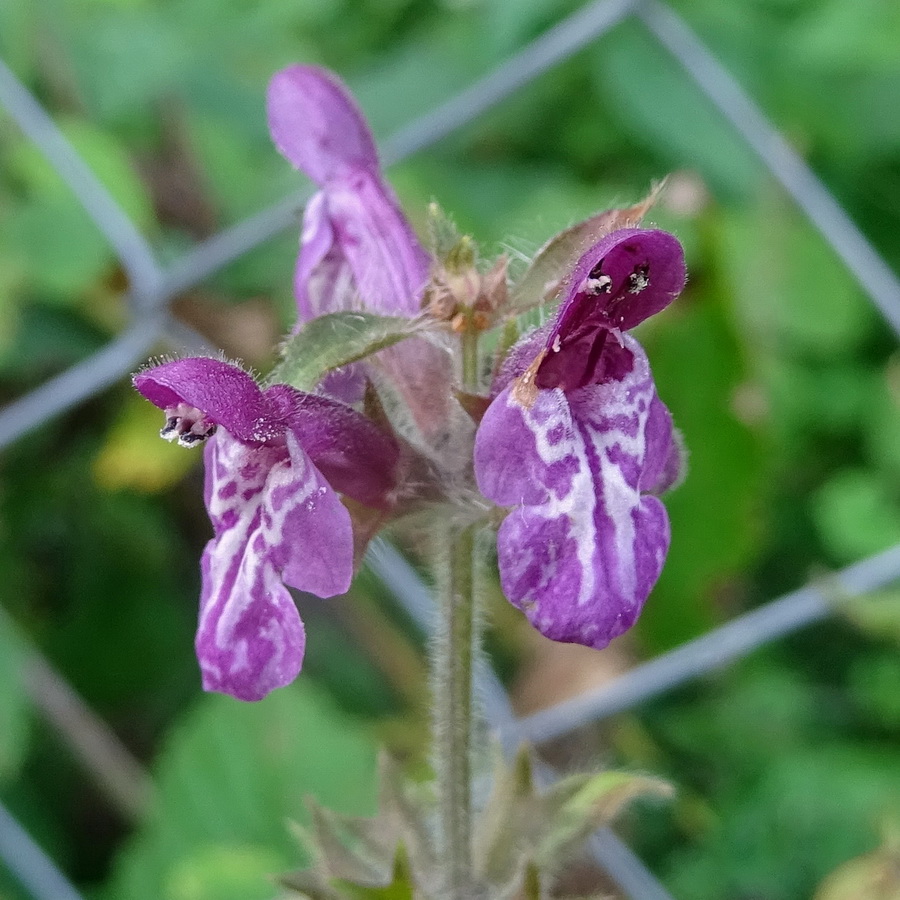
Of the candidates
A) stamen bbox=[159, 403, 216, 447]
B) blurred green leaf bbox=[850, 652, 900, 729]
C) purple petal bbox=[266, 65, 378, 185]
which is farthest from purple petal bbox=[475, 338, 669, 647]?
blurred green leaf bbox=[850, 652, 900, 729]

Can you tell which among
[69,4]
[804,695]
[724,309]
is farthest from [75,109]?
[804,695]

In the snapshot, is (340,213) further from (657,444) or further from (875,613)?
(875,613)

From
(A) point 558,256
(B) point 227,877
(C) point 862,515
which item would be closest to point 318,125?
(A) point 558,256

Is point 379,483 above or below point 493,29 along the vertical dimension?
below

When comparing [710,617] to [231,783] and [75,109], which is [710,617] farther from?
[75,109]

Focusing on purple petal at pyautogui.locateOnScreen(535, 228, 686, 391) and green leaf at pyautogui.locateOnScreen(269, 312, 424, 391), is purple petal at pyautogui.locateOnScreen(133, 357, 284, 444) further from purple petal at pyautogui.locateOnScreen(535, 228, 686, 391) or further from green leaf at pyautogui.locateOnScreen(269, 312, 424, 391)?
purple petal at pyautogui.locateOnScreen(535, 228, 686, 391)

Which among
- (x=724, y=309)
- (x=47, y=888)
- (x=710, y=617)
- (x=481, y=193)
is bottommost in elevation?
(x=47, y=888)
